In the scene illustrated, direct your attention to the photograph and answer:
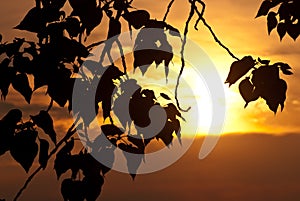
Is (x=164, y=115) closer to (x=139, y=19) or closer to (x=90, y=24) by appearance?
(x=139, y=19)

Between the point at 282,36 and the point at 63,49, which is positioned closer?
the point at 63,49

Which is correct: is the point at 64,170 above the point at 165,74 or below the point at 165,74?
below

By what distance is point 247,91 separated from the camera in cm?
376

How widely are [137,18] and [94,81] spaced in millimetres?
470

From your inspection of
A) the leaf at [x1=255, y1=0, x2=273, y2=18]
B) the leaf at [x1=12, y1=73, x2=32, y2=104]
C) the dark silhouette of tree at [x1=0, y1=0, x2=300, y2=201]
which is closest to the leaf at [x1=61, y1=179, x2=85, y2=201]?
the dark silhouette of tree at [x1=0, y1=0, x2=300, y2=201]

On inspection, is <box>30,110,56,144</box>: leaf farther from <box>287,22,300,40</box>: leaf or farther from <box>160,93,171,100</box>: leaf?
<box>287,22,300,40</box>: leaf

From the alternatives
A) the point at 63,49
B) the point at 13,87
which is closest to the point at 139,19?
the point at 63,49

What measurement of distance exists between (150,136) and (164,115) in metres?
0.23

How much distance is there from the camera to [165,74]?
4086 millimetres

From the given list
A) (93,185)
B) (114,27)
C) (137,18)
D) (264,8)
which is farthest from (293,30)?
(93,185)

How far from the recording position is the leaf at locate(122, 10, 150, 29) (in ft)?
13.2

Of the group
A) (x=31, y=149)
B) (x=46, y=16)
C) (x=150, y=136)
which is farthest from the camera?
(x=150, y=136)

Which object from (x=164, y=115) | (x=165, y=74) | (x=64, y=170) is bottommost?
(x=64, y=170)

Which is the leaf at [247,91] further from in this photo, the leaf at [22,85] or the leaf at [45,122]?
the leaf at [22,85]
